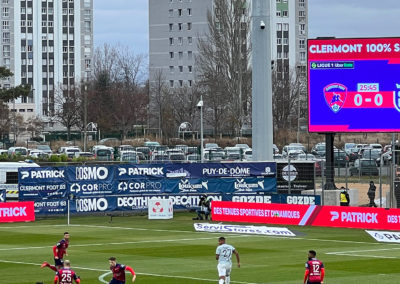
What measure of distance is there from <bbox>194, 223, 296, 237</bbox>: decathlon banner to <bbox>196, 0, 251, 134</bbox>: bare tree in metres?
64.4

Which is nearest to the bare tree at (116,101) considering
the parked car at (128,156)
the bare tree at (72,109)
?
the bare tree at (72,109)

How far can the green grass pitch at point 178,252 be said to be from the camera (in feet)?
101

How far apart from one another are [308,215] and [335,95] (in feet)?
24.1

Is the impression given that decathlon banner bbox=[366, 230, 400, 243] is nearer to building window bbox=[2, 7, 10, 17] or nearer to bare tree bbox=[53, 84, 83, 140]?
bare tree bbox=[53, 84, 83, 140]

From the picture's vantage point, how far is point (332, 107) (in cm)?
5272

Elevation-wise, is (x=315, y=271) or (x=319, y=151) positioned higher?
(x=319, y=151)

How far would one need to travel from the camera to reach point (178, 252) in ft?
126

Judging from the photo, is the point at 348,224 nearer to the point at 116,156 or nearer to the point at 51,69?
the point at 116,156

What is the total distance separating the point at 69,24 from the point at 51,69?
8.14 metres

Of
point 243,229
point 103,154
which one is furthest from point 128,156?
point 243,229

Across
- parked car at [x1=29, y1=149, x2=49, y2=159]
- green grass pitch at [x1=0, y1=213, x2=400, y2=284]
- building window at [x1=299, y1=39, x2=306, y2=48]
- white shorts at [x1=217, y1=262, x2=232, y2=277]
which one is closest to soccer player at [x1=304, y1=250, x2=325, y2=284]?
white shorts at [x1=217, y1=262, x2=232, y2=277]

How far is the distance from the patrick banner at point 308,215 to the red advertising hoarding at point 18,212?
10064 mm

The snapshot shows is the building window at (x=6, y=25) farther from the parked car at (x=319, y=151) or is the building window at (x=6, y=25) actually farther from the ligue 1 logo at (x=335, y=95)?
the ligue 1 logo at (x=335, y=95)

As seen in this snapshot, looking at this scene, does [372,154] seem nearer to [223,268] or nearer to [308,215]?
[308,215]
